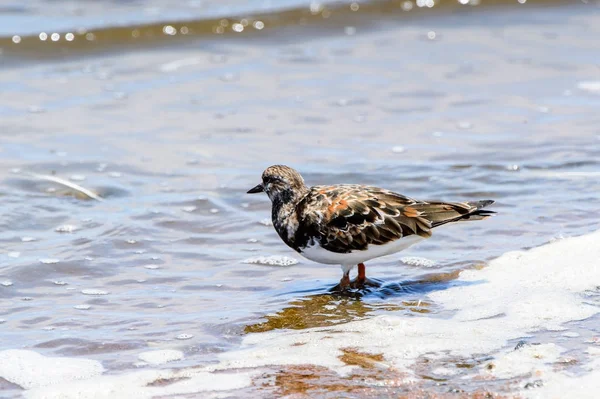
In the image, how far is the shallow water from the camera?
16.6ft

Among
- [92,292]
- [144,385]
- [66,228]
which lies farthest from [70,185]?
[144,385]

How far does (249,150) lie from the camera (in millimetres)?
7820

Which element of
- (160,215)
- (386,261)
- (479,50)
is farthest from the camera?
(479,50)

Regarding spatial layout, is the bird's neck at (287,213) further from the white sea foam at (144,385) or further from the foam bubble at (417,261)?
the white sea foam at (144,385)

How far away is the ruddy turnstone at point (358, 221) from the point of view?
16.5 feet

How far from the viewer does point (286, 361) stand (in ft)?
13.7

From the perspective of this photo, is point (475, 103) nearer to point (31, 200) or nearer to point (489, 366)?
point (31, 200)

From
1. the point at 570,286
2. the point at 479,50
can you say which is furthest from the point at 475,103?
the point at 570,286

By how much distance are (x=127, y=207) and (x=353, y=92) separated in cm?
330

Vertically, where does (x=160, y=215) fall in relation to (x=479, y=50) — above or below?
below

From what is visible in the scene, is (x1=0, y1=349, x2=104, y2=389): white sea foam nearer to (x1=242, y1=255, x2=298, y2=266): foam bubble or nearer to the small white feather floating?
(x1=242, y1=255, x2=298, y2=266): foam bubble

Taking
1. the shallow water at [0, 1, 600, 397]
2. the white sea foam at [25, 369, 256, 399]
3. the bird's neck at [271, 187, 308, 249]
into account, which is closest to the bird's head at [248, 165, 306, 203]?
the bird's neck at [271, 187, 308, 249]

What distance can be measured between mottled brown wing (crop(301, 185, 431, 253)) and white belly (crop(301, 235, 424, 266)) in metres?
0.03

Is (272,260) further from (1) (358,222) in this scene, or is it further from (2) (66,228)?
(2) (66,228)
